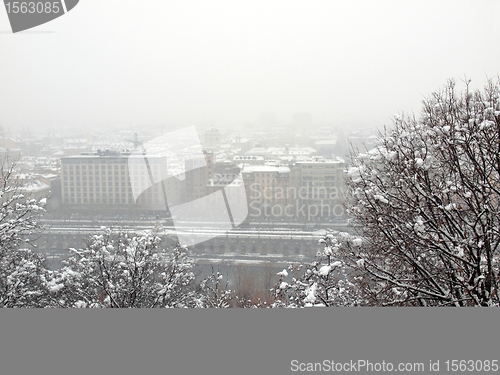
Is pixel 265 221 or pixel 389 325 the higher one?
pixel 389 325

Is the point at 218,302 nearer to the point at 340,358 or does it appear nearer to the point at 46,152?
the point at 340,358

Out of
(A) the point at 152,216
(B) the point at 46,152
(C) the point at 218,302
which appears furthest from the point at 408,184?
(B) the point at 46,152

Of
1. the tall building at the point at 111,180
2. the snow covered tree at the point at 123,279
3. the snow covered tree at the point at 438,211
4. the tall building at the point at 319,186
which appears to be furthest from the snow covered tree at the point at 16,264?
the tall building at the point at 319,186

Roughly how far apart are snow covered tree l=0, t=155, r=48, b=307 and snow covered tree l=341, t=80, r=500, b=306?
2.76 meters

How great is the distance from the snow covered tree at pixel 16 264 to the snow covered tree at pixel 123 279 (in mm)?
215

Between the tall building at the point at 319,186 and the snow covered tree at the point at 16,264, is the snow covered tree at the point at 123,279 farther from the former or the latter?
the tall building at the point at 319,186

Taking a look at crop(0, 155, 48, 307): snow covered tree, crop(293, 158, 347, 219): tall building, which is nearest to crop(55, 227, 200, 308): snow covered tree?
crop(0, 155, 48, 307): snow covered tree

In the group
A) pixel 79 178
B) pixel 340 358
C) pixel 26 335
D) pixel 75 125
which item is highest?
pixel 75 125

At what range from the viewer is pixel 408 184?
220cm

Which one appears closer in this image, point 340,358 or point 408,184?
point 340,358

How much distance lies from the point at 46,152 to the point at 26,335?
430 cm

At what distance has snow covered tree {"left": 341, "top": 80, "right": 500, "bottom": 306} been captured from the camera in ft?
6.65

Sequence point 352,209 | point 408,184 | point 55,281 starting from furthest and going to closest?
point 55,281
point 352,209
point 408,184

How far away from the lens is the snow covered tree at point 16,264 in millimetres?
2977
